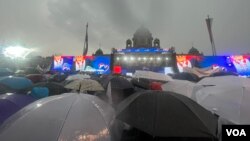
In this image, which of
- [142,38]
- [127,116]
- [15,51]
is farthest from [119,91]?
[142,38]

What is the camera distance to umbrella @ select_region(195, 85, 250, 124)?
4531 millimetres

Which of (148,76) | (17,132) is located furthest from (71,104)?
(148,76)

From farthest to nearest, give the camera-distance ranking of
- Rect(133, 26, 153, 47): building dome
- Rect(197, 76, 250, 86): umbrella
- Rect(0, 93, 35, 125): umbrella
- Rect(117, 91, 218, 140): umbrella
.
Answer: Rect(133, 26, 153, 47): building dome, Rect(197, 76, 250, 86): umbrella, Rect(0, 93, 35, 125): umbrella, Rect(117, 91, 218, 140): umbrella

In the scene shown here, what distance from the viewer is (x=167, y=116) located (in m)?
3.52

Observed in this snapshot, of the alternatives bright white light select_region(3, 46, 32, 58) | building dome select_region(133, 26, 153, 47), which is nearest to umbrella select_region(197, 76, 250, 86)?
bright white light select_region(3, 46, 32, 58)

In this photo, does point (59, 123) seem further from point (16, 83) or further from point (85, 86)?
point (16, 83)

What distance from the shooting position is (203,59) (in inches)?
1416

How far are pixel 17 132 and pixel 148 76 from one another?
6.30 m

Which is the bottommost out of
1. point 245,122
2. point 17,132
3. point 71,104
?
point 245,122

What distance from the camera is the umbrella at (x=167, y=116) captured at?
3.34 m

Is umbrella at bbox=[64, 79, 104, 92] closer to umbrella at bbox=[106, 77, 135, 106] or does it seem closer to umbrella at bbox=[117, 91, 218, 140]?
umbrella at bbox=[106, 77, 135, 106]

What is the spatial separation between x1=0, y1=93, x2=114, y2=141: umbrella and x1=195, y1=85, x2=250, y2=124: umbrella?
9.29 feet

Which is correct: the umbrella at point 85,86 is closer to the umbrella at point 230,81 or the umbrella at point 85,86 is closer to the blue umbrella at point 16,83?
the blue umbrella at point 16,83

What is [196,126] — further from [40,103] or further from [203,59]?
[203,59]
